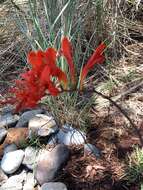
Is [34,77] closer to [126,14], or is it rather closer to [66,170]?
[66,170]

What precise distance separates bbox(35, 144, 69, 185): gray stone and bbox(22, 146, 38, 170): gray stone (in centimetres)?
6

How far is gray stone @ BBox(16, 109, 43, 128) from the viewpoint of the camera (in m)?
2.78

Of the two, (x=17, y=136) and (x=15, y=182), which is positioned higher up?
(x=17, y=136)

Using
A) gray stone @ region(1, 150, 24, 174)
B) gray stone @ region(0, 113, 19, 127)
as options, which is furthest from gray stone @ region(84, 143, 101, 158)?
gray stone @ region(0, 113, 19, 127)

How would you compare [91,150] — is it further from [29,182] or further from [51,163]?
[29,182]

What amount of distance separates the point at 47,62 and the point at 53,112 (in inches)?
52.6

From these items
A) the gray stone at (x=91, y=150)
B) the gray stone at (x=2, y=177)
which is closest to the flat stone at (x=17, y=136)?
the gray stone at (x=2, y=177)

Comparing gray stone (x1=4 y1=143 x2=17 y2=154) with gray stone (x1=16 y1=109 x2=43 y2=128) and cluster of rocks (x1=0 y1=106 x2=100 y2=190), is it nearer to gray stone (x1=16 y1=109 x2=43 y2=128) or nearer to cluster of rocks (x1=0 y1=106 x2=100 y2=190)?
cluster of rocks (x1=0 y1=106 x2=100 y2=190)

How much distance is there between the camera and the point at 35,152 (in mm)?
2533

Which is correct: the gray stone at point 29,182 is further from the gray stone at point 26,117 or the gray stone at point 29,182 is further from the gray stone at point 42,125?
the gray stone at point 26,117

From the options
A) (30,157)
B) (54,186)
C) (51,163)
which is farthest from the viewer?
(30,157)

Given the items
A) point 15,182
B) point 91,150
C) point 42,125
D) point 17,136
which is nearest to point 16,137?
point 17,136

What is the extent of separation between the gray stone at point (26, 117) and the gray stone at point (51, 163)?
395mm

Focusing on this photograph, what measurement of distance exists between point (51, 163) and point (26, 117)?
1.69 feet
